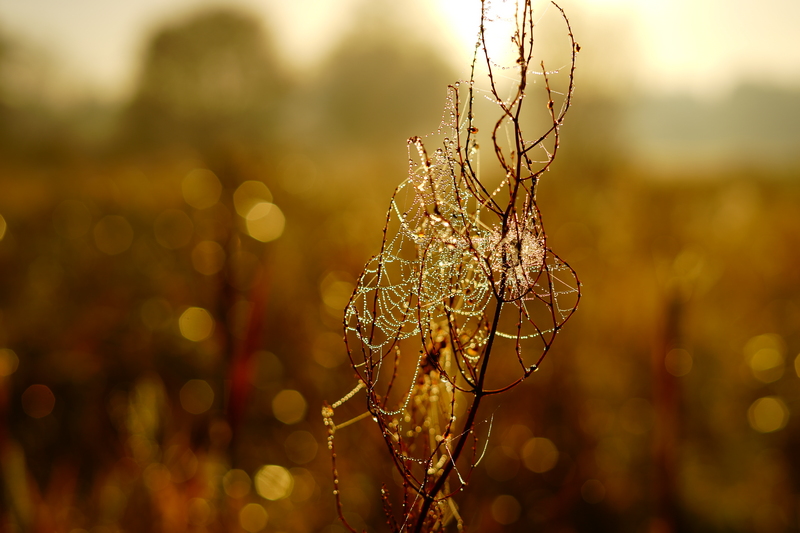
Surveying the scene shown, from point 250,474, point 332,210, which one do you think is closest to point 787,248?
point 332,210

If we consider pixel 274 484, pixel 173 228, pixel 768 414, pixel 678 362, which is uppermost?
pixel 678 362

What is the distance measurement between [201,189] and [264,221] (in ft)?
5.11

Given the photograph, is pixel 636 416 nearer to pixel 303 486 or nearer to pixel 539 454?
pixel 539 454

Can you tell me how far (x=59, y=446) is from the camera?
3.73 meters

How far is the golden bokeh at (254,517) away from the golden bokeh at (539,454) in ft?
4.95

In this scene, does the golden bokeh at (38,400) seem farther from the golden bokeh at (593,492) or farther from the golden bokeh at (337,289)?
the golden bokeh at (593,492)

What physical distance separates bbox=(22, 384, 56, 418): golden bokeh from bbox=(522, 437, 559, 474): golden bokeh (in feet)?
11.5

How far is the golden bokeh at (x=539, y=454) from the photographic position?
9.41 ft

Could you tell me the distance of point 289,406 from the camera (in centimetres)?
371

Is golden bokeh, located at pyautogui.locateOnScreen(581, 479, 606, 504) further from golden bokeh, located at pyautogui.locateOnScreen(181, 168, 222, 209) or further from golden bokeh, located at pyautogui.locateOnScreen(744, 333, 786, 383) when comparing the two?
golden bokeh, located at pyautogui.locateOnScreen(181, 168, 222, 209)

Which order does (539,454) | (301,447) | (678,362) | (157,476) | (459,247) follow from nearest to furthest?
(459,247), (157,476), (678,362), (539,454), (301,447)

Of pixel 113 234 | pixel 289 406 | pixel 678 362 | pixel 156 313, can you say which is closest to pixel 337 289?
pixel 289 406

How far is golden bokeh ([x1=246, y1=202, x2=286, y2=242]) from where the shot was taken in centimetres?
412

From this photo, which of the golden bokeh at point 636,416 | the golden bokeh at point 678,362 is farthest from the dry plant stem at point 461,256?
the golden bokeh at point 636,416
